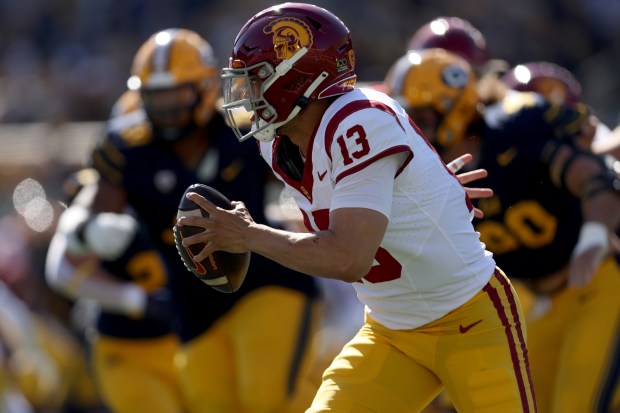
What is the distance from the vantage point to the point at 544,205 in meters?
5.02

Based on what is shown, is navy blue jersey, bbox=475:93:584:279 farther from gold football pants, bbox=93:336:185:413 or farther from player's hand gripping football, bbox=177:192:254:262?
player's hand gripping football, bbox=177:192:254:262

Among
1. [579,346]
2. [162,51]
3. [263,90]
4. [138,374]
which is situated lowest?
[138,374]

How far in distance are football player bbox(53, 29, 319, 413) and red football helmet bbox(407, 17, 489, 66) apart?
5.25ft

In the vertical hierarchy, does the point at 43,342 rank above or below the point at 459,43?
below

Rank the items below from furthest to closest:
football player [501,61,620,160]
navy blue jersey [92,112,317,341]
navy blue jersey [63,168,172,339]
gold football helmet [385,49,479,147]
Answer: football player [501,61,620,160], navy blue jersey [63,168,172,339], navy blue jersey [92,112,317,341], gold football helmet [385,49,479,147]

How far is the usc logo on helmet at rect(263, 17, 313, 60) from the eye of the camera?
3.29m

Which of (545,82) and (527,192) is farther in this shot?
(545,82)

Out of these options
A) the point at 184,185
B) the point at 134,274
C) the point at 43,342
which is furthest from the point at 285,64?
the point at 43,342

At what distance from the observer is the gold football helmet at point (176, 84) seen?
5.40 m

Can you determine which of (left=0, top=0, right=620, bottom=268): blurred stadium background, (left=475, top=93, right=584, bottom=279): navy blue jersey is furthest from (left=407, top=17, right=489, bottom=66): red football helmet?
(left=0, top=0, right=620, bottom=268): blurred stadium background

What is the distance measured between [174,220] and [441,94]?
131cm

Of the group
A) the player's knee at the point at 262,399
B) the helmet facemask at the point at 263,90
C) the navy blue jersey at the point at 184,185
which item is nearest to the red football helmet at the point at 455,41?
the navy blue jersey at the point at 184,185

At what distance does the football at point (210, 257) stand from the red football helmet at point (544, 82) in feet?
11.6

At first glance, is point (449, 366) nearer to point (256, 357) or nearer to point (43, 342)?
point (256, 357)
